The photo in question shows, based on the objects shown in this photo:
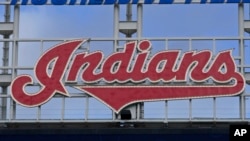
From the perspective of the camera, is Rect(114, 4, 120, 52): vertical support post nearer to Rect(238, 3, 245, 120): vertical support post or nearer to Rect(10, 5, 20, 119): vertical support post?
Rect(10, 5, 20, 119): vertical support post

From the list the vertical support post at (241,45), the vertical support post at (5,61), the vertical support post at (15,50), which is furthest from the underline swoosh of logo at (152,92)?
the vertical support post at (5,61)

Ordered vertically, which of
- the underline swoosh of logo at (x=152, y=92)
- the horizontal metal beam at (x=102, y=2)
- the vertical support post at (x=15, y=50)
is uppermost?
the horizontal metal beam at (x=102, y=2)

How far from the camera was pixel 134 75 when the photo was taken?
29.4 metres

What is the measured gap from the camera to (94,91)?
29422mm

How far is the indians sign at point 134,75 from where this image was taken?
29.2 meters

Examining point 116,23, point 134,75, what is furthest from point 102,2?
point 134,75

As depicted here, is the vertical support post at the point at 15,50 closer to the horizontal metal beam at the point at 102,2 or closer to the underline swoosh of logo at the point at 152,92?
the horizontal metal beam at the point at 102,2

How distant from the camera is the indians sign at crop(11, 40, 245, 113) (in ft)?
95.7

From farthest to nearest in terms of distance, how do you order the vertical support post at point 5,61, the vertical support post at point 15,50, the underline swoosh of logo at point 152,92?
the vertical support post at point 5,61
the vertical support post at point 15,50
the underline swoosh of logo at point 152,92

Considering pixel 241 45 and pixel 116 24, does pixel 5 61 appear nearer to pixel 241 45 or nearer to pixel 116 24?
pixel 116 24

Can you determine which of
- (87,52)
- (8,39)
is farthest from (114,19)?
(8,39)

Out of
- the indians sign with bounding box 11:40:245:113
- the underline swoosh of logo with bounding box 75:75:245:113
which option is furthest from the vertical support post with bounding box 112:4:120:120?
the underline swoosh of logo with bounding box 75:75:245:113

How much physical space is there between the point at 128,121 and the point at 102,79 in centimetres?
204

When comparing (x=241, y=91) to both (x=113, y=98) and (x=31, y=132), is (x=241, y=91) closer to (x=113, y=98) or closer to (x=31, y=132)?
(x=113, y=98)
